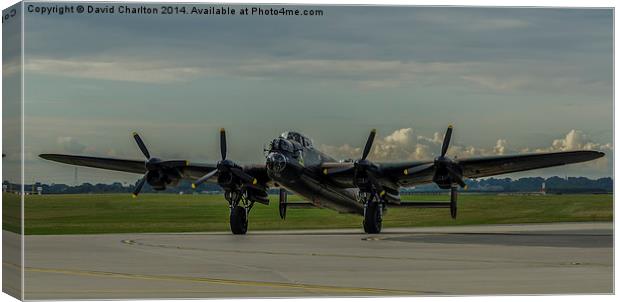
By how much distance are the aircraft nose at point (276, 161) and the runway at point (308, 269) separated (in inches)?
352

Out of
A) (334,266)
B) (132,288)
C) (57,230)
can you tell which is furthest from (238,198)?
(132,288)

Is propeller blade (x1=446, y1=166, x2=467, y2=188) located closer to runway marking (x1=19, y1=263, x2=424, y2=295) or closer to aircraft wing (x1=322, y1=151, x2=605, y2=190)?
aircraft wing (x1=322, y1=151, x2=605, y2=190)

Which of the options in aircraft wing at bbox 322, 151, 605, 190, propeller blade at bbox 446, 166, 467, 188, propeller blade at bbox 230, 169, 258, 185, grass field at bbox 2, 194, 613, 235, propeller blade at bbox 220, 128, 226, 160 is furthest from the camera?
propeller blade at bbox 230, 169, 258, 185

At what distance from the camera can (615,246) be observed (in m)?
25.1

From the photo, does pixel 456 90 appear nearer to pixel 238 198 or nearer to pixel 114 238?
pixel 114 238

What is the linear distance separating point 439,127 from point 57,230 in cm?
1150

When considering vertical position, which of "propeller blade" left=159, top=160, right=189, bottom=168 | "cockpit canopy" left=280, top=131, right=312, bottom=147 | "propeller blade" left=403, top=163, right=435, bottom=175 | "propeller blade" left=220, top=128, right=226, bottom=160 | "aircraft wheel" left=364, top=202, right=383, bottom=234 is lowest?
"aircraft wheel" left=364, top=202, right=383, bottom=234

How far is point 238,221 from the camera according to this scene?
41875mm

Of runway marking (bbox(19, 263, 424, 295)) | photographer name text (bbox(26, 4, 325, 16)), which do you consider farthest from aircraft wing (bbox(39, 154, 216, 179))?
photographer name text (bbox(26, 4, 325, 16))

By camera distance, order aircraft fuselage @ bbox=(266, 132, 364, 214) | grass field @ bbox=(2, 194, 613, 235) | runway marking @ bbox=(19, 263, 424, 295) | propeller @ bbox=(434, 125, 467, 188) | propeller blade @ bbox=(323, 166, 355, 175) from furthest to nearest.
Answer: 1. propeller blade @ bbox=(323, 166, 355, 175)
2. aircraft fuselage @ bbox=(266, 132, 364, 214)
3. propeller @ bbox=(434, 125, 467, 188)
4. grass field @ bbox=(2, 194, 613, 235)
5. runway marking @ bbox=(19, 263, 424, 295)

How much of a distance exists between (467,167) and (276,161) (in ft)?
26.2

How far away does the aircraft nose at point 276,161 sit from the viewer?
4025 centimetres

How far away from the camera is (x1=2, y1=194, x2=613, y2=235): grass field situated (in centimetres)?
2556

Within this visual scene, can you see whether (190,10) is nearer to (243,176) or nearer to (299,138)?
(299,138)
